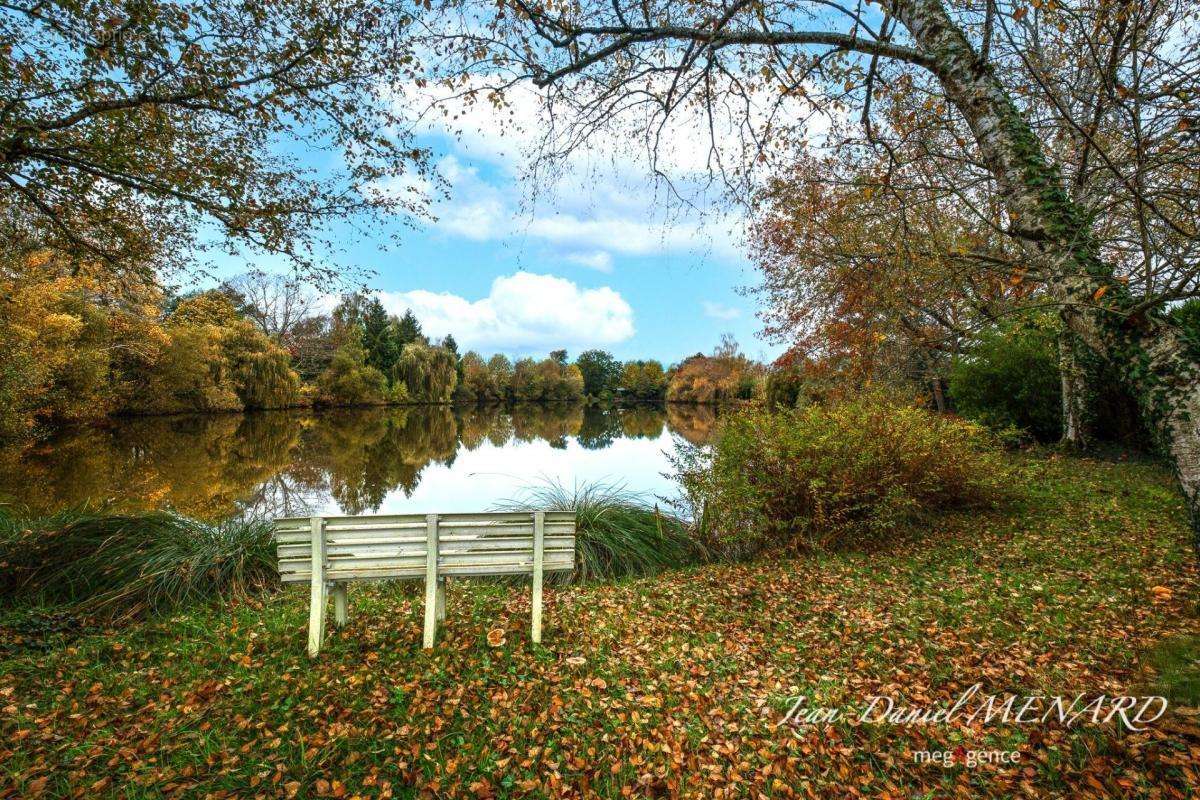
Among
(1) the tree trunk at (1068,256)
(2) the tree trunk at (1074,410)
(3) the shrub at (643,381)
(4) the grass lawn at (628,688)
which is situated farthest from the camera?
(3) the shrub at (643,381)

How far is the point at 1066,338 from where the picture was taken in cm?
734

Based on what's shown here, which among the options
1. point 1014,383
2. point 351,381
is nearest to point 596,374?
point 351,381

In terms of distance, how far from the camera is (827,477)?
5.87 m

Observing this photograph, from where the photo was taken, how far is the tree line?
1409 cm

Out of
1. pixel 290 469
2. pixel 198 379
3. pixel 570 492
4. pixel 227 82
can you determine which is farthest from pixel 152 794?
pixel 198 379

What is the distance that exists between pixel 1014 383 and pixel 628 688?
39.9 ft

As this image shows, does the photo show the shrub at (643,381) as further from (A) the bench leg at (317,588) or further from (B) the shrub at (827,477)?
(A) the bench leg at (317,588)

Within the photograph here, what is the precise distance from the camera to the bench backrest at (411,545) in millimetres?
3322

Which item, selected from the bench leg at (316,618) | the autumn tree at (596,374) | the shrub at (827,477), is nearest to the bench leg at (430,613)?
the bench leg at (316,618)

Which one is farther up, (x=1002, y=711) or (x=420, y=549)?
(x=420, y=549)

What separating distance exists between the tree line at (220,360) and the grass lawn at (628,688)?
489cm

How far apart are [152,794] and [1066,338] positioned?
10.5 metres

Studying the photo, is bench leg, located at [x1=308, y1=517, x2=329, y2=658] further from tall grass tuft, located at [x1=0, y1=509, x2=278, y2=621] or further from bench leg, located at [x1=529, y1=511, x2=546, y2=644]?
tall grass tuft, located at [x1=0, y1=509, x2=278, y2=621]

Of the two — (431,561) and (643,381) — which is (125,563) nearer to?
(431,561)
